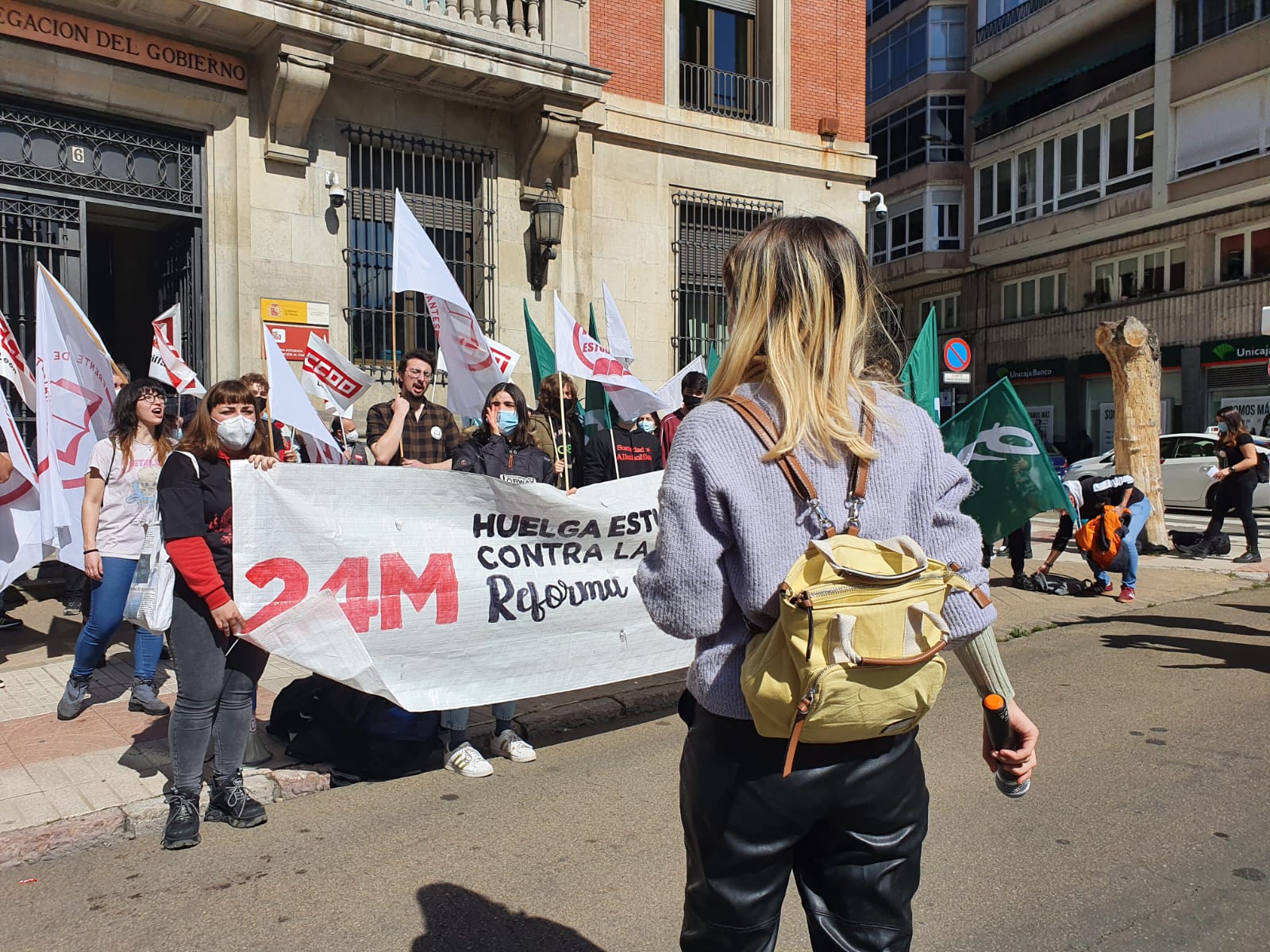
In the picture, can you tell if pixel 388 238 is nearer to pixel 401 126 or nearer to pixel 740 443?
pixel 401 126

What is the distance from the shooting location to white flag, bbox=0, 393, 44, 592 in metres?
6.02

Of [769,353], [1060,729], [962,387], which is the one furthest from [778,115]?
[962,387]

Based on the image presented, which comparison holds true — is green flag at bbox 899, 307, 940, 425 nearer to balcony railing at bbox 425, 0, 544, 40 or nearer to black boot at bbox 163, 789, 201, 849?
balcony railing at bbox 425, 0, 544, 40

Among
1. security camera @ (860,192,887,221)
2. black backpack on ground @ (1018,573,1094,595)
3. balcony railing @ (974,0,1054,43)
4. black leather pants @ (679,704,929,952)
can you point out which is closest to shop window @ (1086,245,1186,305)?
balcony railing @ (974,0,1054,43)

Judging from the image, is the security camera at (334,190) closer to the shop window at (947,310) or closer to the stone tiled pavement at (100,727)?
the stone tiled pavement at (100,727)

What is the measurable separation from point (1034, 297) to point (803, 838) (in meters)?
33.7

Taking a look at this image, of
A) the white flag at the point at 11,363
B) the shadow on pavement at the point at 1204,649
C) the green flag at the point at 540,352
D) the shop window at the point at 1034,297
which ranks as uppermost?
the shop window at the point at 1034,297

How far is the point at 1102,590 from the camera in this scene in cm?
991

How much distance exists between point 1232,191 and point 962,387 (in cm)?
1297

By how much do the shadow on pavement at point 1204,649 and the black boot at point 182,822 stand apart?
20.7 feet

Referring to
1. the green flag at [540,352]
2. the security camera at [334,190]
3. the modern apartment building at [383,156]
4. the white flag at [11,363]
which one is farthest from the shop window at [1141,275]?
the white flag at [11,363]

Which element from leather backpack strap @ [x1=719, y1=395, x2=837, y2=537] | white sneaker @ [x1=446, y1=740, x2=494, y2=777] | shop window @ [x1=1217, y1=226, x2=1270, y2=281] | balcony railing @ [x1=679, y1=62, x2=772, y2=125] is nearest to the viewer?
leather backpack strap @ [x1=719, y1=395, x2=837, y2=537]

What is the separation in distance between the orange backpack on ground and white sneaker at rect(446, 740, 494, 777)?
732 cm

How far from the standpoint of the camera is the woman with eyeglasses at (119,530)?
559 cm
